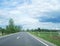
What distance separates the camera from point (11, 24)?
144 metres

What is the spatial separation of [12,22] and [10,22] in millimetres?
1901

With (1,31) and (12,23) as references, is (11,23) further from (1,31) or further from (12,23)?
(1,31)

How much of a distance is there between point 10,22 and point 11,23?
1299mm

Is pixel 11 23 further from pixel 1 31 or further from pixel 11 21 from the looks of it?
pixel 1 31

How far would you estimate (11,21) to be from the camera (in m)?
148

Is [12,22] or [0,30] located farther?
[12,22]

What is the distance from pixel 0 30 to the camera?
82438 mm

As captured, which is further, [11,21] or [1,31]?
[11,21]

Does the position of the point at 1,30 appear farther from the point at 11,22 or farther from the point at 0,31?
the point at 11,22

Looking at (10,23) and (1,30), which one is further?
(10,23)

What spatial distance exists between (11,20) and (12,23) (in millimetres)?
3530

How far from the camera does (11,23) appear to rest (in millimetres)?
145375

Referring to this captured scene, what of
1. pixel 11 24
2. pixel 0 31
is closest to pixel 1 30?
pixel 0 31

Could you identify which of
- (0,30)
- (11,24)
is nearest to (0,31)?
(0,30)
